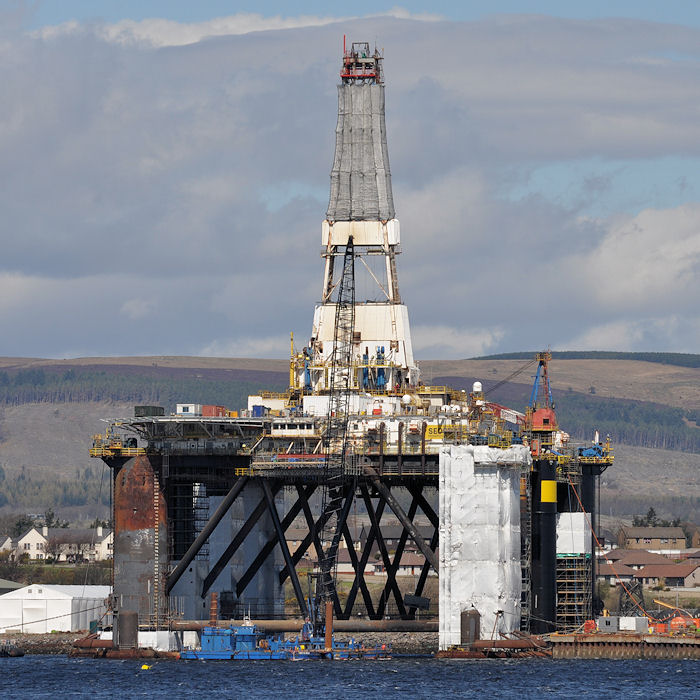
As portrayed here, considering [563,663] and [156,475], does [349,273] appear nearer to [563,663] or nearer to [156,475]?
[156,475]

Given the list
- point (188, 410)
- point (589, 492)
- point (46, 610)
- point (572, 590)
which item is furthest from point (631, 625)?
point (46, 610)

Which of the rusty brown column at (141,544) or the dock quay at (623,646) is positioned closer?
the dock quay at (623,646)

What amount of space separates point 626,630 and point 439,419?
764 inches

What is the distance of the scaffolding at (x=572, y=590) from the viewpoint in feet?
483

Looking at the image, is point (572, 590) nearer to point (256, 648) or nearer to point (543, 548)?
point (543, 548)

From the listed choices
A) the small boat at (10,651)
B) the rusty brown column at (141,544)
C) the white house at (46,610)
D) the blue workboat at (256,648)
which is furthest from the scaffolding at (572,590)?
the white house at (46,610)

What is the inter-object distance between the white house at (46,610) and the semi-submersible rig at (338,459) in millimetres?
23365

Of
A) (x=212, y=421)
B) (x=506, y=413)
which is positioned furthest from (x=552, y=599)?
(x=212, y=421)

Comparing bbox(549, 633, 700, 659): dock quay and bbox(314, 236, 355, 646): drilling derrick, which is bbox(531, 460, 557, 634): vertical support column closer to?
bbox(549, 633, 700, 659): dock quay

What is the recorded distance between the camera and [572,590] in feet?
485

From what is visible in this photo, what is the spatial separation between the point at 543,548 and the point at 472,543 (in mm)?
9964

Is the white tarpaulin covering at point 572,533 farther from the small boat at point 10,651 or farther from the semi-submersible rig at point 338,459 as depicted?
the small boat at point 10,651

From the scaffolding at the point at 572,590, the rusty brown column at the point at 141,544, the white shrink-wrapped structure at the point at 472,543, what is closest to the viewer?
the white shrink-wrapped structure at the point at 472,543

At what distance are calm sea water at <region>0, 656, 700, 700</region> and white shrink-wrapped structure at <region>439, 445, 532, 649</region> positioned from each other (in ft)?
10.7
